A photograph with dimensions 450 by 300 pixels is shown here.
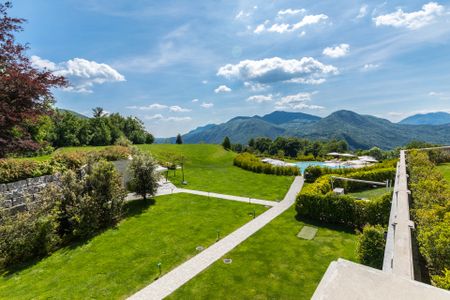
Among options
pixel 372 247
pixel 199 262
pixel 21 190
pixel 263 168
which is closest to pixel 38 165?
pixel 21 190

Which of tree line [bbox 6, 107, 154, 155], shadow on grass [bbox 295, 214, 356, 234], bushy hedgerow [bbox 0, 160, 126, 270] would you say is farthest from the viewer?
tree line [bbox 6, 107, 154, 155]

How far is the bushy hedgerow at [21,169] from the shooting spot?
13883mm

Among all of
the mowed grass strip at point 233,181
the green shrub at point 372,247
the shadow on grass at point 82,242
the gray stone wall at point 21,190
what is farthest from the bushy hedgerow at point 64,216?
the green shrub at point 372,247

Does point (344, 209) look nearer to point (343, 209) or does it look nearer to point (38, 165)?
point (343, 209)

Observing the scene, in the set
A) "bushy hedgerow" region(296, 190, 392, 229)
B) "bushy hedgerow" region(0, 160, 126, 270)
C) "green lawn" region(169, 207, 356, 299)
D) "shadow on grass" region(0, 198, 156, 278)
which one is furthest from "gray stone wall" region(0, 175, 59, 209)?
"bushy hedgerow" region(296, 190, 392, 229)

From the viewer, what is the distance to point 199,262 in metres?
12.1

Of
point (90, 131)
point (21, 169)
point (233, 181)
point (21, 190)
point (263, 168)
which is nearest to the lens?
point (21, 190)

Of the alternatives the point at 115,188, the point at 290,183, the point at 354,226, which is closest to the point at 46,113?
the point at 115,188

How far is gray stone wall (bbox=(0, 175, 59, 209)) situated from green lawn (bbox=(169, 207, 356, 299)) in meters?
11.9

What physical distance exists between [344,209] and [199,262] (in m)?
10.5

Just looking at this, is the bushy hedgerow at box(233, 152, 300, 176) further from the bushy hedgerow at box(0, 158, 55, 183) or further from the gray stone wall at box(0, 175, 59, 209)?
the gray stone wall at box(0, 175, 59, 209)

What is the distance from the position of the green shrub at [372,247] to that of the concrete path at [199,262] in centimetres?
700

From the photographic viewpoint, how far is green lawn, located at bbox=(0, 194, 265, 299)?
10.2m

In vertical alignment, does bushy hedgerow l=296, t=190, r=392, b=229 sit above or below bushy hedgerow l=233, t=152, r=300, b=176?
below
